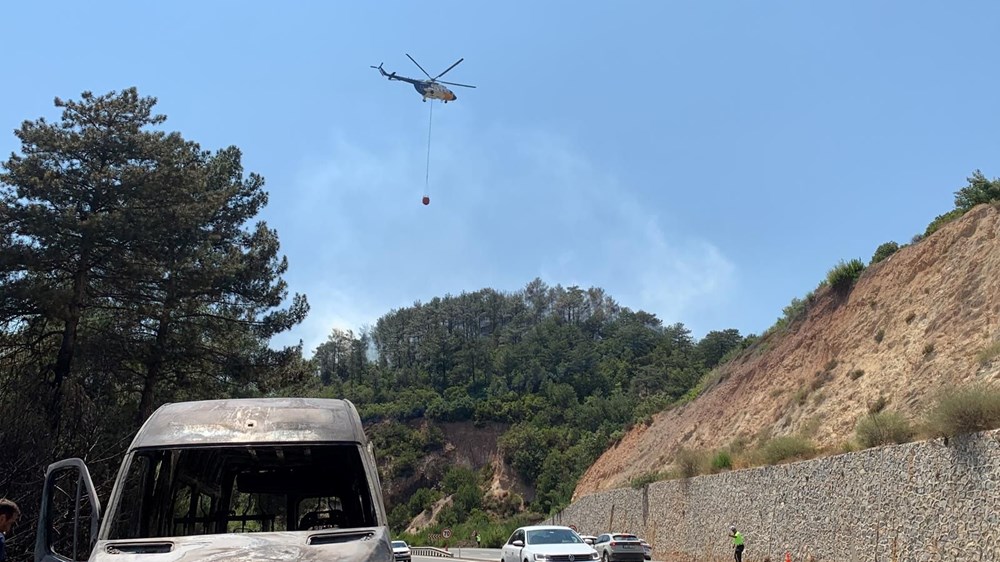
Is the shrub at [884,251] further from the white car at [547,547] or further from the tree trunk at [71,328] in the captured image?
the tree trunk at [71,328]

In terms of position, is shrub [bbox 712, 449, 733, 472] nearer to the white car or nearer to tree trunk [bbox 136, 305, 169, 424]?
the white car

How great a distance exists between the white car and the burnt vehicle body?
11.3m

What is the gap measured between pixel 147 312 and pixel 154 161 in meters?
5.78

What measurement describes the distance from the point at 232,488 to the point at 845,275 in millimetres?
37808

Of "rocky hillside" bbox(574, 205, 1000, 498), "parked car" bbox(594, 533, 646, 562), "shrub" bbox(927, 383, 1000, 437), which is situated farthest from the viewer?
"parked car" bbox(594, 533, 646, 562)

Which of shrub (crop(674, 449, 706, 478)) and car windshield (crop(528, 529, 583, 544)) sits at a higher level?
shrub (crop(674, 449, 706, 478))

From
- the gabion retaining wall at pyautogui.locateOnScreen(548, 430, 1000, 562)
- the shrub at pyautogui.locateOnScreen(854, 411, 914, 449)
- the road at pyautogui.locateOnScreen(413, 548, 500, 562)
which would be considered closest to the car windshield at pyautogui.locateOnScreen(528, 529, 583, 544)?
the gabion retaining wall at pyautogui.locateOnScreen(548, 430, 1000, 562)

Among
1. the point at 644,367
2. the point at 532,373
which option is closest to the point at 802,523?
the point at 644,367

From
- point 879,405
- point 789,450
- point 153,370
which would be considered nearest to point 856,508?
point 789,450

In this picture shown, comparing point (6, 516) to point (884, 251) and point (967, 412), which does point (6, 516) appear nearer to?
point (967, 412)

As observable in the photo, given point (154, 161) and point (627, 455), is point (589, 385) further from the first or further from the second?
point (154, 161)

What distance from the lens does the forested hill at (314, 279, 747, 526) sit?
3826 inches

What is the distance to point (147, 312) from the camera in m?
26.9

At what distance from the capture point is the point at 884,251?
3944 centimetres
